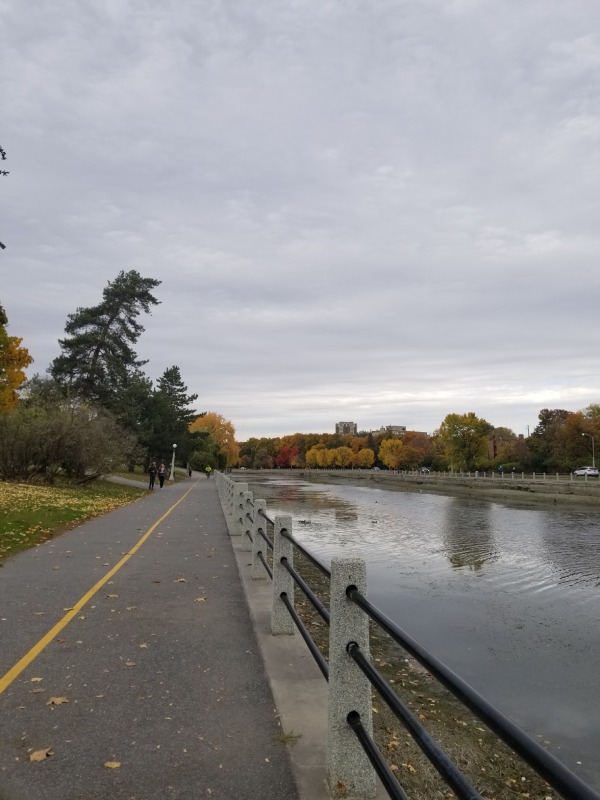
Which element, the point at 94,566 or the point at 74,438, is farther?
the point at 74,438

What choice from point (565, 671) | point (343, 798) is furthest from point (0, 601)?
point (565, 671)

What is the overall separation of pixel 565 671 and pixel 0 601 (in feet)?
25.6

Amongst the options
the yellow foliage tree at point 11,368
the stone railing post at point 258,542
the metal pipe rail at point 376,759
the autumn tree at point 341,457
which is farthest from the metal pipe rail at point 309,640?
the autumn tree at point 341,457

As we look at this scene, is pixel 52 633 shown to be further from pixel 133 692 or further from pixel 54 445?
pixel 54 445

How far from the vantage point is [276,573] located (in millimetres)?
6066

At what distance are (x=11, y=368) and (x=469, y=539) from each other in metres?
32.5

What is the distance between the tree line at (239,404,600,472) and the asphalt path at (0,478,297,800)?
88075 mm

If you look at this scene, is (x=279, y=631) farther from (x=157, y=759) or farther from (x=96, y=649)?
(x=157, y=759)

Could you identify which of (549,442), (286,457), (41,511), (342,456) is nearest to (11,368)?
(41,511)

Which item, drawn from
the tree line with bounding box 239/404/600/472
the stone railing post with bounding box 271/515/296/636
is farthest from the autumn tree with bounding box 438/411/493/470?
the stone railing post with bounding box 271/515/296/636

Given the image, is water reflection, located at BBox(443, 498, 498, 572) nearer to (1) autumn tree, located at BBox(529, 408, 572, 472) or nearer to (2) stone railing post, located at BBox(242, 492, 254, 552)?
(2) stone railing post, located at BBox(242, 492, 254, 552)

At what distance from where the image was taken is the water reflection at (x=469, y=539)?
17911 mm

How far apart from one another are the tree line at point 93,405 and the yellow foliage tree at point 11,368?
66 millimetres

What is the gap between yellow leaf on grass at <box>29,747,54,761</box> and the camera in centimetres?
358
